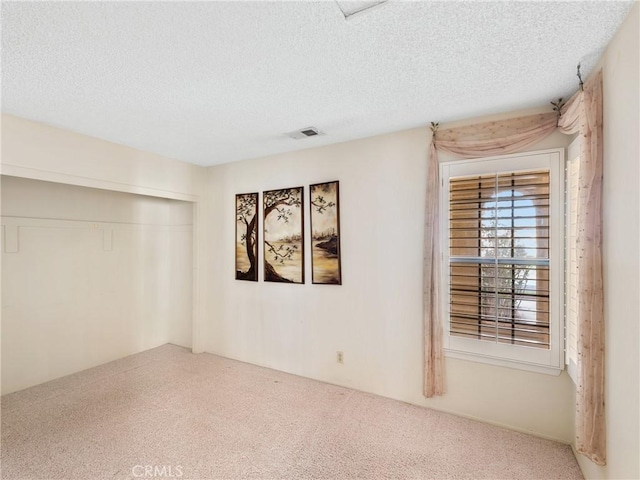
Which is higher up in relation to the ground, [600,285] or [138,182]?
[138,182]

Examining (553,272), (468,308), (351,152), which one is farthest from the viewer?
(351,152)

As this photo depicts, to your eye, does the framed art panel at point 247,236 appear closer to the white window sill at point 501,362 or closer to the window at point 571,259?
the white window sill at point 501,362

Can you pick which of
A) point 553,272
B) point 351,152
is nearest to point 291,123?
point 351,152

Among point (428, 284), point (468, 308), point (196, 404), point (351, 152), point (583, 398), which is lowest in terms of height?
point (196, 404)

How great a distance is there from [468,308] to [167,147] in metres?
3.32

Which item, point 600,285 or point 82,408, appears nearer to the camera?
point 600,285

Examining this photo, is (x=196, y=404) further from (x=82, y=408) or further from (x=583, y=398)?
(x=583, y=398)

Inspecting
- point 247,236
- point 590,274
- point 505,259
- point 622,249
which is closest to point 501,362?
point 505,259

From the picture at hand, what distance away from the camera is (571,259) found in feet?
6.86

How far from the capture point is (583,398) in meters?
1.68

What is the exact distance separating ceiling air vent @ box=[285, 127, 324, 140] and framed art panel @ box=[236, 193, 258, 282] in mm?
1018

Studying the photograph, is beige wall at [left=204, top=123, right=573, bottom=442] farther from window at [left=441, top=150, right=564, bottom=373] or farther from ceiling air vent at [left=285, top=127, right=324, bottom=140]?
ceiling air vent at [left=285, top=127, right=324, bottom=140]

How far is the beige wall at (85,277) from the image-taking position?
2984 mm

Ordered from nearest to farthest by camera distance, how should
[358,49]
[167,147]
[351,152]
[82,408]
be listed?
[358,49], [82,408], [351,152], [167,147]
